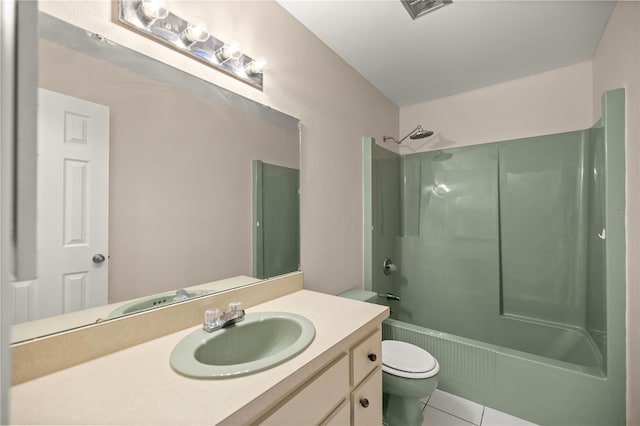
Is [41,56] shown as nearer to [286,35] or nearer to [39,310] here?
[39,310]

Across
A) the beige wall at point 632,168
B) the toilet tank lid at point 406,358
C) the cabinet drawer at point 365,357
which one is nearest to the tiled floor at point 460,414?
the toilet tank lid at point 406,358

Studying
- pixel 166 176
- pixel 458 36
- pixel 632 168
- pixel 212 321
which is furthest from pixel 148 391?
pixel 458 36

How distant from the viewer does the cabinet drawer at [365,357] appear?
95 cm

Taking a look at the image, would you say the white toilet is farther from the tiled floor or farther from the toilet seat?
the tiled floor

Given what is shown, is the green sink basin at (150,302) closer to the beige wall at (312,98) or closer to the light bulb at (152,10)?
the beige wall at (312,98)

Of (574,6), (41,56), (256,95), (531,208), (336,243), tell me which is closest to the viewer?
(41,56)

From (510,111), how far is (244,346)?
265cm

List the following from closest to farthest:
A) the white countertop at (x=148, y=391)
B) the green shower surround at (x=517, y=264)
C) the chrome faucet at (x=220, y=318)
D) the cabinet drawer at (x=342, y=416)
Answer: the white countertop at (x=148, y=391)
the cabinet drawer at (x=342, y=416)
the chrome faucet at (x=220, y=318)
the green shower surround at (x=517, y=264)

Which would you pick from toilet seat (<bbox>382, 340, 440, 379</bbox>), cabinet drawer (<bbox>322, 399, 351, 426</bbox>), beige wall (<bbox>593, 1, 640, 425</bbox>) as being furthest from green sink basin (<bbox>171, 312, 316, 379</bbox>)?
beige wall (<bbox>593, 1, 640, 425</bbox>)

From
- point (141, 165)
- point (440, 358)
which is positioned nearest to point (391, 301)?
point (440, 358)

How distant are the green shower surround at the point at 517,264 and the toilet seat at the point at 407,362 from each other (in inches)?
9.5

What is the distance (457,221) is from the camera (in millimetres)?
2332

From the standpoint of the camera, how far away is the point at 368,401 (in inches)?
39.8

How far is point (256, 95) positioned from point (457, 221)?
6.39 feet
